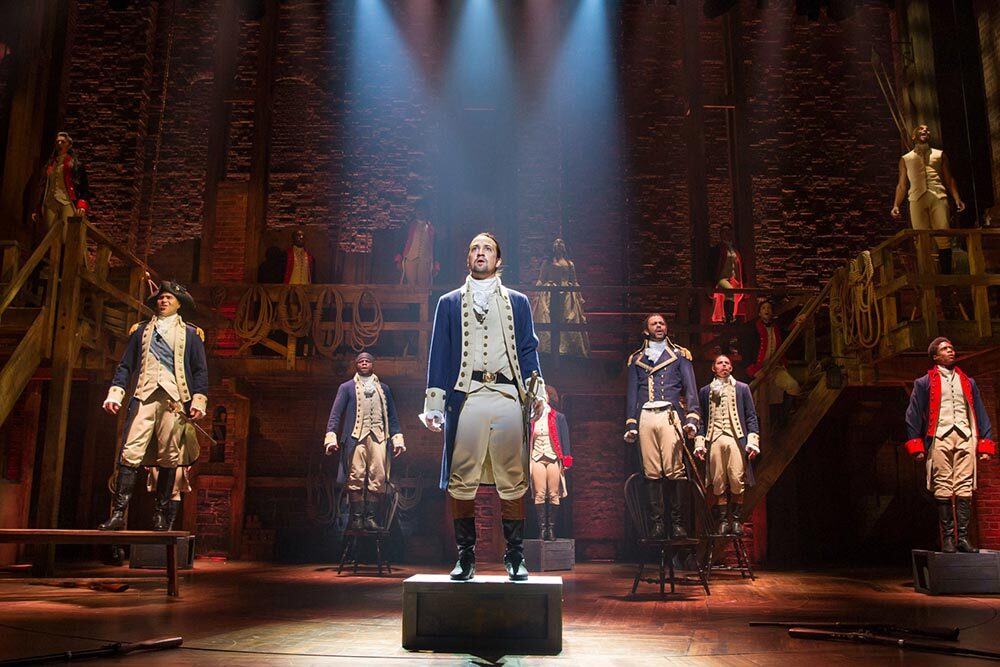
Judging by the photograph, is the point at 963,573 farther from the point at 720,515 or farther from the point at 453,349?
the point at 453,349

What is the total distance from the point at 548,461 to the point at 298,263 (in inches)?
190

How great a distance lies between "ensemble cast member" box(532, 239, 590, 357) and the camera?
10492mm

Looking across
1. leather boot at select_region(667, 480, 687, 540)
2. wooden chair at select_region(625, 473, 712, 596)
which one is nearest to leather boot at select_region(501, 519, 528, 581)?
wooden chair at select_region(625, 473, 712, 596)

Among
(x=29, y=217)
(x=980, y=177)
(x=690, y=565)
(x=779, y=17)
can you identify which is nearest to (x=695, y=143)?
(x=779, y=17)

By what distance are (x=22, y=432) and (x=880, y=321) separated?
9.63 metres

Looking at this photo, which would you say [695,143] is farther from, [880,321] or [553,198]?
[880,321]

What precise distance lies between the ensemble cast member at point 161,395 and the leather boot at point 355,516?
7.30ft

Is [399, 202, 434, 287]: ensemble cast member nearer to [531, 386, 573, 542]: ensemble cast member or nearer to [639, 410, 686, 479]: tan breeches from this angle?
[531, 386, 573, 542]: ensemble cast member

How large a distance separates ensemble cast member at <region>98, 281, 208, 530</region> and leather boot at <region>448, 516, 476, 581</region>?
3078 mm

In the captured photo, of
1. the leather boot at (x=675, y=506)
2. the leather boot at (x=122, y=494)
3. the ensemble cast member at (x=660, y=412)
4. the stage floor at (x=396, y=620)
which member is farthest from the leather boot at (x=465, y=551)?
the leather boot at (x=122, y=494)

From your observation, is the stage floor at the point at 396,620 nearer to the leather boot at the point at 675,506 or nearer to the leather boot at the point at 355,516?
the leather boot at the point at 675,506

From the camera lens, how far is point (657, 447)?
22.8 feet

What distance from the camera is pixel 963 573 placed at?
21.6ft

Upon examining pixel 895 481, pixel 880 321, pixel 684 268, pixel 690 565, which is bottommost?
pixel 690 565
